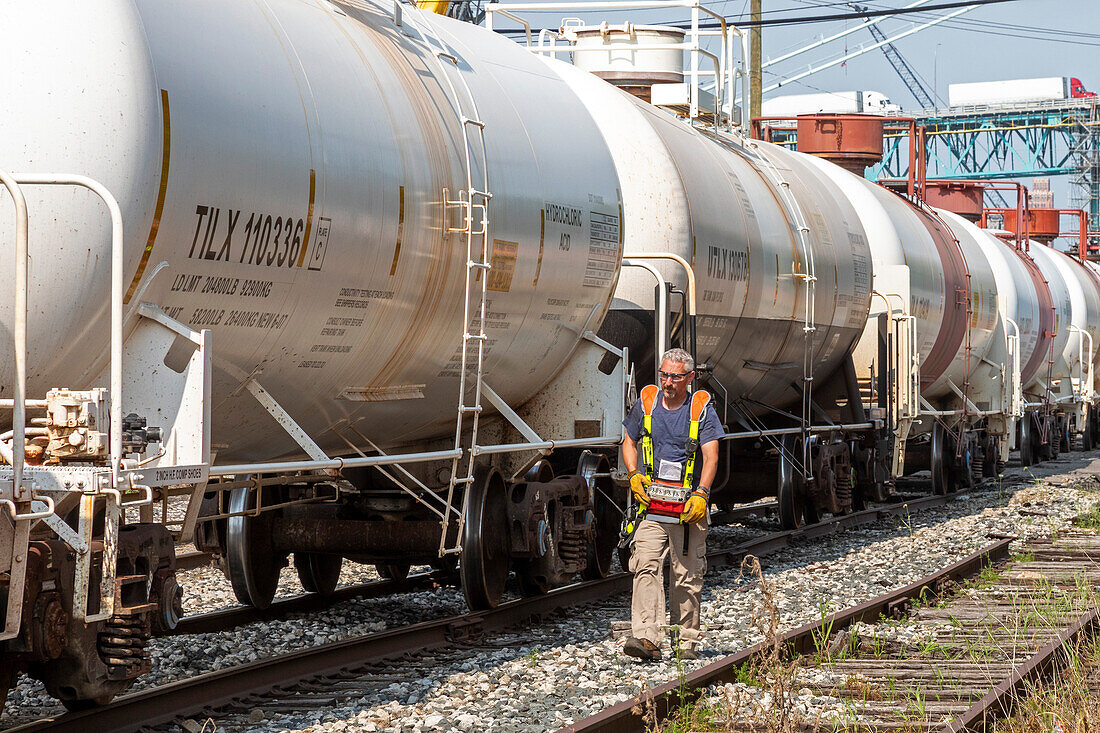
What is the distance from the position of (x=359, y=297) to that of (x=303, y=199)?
0.73 metres

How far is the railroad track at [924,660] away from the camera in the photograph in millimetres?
5941

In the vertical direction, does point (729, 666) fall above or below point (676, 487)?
below

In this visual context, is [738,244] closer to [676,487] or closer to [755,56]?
[676,487]

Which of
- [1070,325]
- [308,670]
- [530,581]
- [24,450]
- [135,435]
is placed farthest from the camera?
[1070,325]

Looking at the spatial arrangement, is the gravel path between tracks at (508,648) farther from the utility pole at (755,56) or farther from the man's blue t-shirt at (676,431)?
the utility pole at (755,56)

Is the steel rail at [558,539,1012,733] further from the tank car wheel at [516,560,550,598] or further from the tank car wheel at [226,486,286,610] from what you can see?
the tank car wheel at [226,486,286,610]

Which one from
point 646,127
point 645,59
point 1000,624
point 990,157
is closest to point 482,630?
point 1000,624

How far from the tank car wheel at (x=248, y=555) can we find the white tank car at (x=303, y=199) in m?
1.41

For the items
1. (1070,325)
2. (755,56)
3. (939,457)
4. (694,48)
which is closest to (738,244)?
(694,48)

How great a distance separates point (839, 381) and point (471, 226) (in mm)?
8907

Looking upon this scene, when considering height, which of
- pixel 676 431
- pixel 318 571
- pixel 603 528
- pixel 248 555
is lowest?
pixel 318 571

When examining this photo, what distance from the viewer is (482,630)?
27.9ft

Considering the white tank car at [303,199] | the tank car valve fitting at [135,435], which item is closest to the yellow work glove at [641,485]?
the white tank car at [303,199]

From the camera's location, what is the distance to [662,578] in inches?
301
